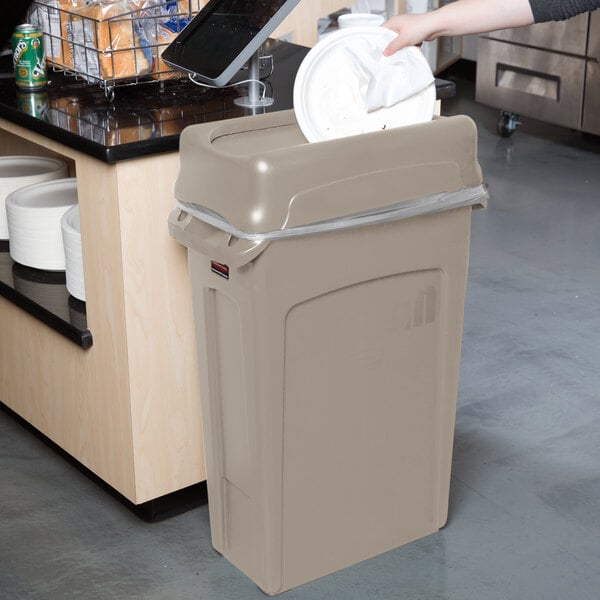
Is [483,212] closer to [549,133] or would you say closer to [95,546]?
[549,133]

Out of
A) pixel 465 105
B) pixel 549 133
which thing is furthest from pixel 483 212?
pixel 465 105

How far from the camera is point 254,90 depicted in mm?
2252

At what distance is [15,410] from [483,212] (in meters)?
2.12

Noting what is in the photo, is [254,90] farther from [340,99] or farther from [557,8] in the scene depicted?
[557,8]

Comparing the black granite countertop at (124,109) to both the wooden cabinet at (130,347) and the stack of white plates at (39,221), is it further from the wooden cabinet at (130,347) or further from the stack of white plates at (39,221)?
the stack of white plates at (39,221)

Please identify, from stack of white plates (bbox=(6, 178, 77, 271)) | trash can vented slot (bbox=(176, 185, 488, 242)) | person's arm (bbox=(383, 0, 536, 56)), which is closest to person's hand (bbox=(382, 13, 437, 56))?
person's arm (bbox=(383, 0, 536, 56))

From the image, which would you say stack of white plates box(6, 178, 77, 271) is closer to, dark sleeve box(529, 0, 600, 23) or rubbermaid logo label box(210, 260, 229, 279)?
rubbermaid logo label box(210, 260, 229, 279)

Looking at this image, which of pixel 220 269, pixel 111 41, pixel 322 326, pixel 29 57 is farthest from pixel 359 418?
pixel 29 57

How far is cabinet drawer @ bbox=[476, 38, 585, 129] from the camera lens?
481 cm

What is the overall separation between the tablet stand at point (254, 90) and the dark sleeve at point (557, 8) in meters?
0.56

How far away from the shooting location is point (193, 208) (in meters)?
1.94

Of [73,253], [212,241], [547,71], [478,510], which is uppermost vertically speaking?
[212,241]

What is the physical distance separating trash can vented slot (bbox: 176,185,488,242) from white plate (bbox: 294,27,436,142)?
6.3 inches

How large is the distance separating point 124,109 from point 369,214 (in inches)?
26.0
